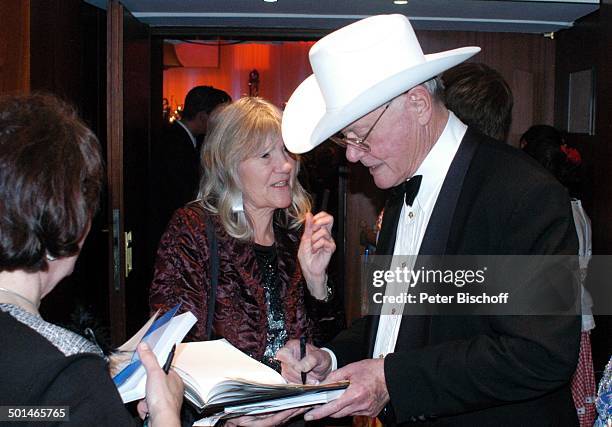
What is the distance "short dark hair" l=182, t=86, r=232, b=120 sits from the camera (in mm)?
5961

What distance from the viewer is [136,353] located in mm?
1470

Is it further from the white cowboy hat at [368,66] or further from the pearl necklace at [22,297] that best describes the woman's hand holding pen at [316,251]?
the pearl necklace at [22,297]

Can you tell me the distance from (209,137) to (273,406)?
4.38ft

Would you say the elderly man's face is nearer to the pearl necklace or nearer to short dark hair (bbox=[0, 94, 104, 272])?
short dark hair (bbox=[0, 94, 104, 272])

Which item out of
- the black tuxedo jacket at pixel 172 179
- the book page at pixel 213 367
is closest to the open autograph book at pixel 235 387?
the book page at pixel 213 367

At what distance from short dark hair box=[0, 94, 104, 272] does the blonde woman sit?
1128 mm

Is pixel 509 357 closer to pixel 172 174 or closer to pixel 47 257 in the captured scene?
pixel 47 257

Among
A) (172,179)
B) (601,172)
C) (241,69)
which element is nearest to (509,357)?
(601,172)

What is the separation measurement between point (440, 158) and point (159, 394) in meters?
1.01

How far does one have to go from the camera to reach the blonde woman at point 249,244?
8.11 feet

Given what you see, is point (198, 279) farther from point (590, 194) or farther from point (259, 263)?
point (590, 194)

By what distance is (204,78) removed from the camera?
33.8 ft

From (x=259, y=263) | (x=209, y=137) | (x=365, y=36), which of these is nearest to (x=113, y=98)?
(x=209, y=137)

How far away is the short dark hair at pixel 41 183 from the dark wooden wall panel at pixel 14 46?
197 centimetres
